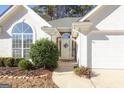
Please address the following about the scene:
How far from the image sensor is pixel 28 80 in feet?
61.1

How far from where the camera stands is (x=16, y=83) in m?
18.1

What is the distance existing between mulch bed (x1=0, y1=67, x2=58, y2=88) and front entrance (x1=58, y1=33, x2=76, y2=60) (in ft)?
13.0

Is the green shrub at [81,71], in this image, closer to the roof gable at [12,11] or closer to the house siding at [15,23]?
the house siding at [15,23]

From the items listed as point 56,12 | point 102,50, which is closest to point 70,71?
point 102,50

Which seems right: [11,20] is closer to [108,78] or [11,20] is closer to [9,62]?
[9,62]

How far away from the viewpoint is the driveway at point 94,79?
17.5 metres

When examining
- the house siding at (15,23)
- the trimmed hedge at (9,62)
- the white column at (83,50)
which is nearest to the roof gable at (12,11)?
the house siding at (15,23)

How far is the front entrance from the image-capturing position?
80.2 ft

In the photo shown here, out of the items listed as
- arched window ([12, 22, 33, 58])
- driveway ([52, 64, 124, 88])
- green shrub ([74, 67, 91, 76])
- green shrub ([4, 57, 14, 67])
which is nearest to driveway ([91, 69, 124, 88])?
driveway ([52, 64, 124, 88])

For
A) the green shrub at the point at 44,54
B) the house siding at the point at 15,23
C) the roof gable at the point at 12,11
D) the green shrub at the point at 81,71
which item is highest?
the roof gable at the point at 12,11

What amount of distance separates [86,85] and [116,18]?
543 cm

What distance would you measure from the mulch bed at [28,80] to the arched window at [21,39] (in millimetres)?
→ 2279

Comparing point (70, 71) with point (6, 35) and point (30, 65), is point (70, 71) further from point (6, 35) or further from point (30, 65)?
point (6, 35)
